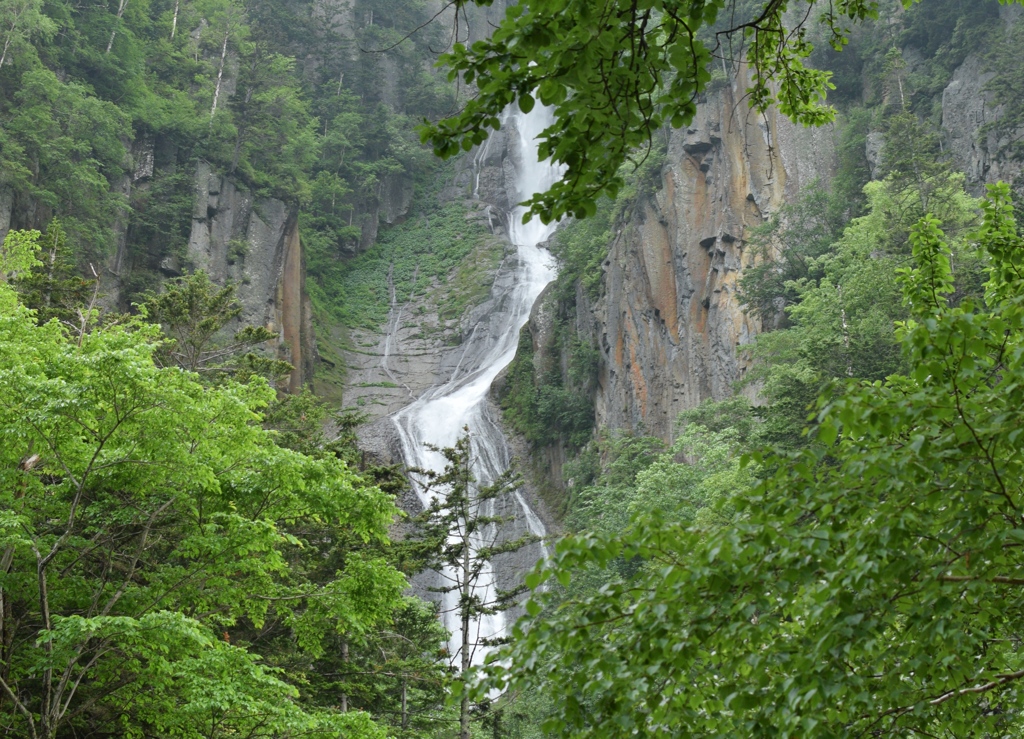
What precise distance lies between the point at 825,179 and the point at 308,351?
25.1 m

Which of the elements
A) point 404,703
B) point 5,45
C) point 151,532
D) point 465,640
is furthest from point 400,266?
point 151,532

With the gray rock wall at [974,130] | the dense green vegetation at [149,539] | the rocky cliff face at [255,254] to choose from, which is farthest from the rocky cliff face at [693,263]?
the dense green vegetation at [149,539]

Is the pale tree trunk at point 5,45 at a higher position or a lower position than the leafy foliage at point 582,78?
higher

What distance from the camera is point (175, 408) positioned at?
8.85 metres

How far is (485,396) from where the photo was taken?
4231 centimetres

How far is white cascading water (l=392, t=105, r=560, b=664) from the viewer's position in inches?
1264

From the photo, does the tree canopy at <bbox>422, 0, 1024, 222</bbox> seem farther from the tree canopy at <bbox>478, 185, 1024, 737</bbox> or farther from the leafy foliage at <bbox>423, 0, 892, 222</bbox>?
the tree canopy at <bbox>478, 185, 1024, 737</bbox>

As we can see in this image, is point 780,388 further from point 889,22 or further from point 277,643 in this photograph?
point 889,22

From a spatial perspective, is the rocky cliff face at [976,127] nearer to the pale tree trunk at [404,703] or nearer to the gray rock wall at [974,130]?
the gray rock wall at [974,130]

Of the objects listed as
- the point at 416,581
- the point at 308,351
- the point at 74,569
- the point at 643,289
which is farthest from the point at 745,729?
the point at 308,351

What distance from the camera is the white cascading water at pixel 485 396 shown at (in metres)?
32.1

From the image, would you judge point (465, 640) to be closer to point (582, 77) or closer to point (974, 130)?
point (582, 77)

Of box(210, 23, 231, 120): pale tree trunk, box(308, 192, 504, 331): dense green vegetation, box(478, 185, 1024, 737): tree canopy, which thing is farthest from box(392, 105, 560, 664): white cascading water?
box(478, 185, 1024, 737): tree canopy

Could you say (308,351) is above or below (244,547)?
above
